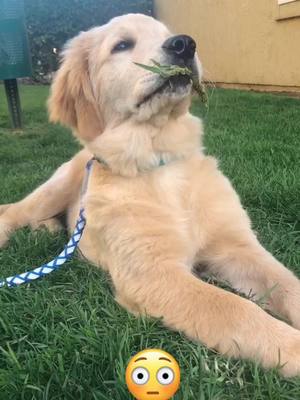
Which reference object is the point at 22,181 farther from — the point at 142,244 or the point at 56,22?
the point at 56,22

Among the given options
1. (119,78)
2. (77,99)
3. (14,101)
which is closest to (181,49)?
(119,78)

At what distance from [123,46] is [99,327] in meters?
1.30

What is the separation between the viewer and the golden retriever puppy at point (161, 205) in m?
1.71

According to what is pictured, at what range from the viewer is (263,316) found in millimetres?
1658

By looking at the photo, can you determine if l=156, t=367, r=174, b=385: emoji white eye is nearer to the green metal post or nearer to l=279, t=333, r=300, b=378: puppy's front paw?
l=279, t=333, r=300, b=378: puppy's front paw

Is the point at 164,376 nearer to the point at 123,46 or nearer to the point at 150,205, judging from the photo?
the point at 150,205

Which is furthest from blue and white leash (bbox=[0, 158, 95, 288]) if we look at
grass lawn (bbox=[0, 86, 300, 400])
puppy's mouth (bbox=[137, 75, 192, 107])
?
puppy's mouth (bbox=[137, 75, 192, 107])

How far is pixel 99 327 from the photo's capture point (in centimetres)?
180

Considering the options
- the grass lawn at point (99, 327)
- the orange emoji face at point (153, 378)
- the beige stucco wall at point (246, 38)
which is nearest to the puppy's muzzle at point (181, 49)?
the grass lawn at point (99, 327)

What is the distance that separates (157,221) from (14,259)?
85cm

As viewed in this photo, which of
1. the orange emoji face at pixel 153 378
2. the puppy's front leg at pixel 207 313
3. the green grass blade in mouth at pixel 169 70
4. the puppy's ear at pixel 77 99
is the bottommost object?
the puppy's front leg at pixel 207 313

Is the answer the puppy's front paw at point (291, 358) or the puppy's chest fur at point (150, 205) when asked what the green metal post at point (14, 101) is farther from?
the puppy's front paw at point (291, 358)

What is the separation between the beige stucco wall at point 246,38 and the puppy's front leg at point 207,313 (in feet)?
19.6

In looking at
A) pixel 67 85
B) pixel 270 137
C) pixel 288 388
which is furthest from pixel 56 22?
pixel 288 388
